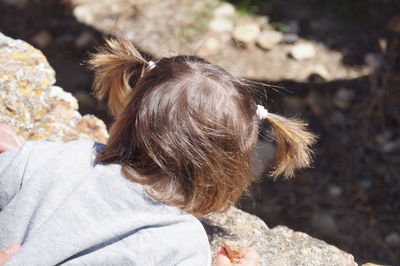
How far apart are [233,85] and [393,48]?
233cm

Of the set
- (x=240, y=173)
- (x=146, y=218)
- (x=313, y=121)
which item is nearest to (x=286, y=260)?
(x=240, y=173)

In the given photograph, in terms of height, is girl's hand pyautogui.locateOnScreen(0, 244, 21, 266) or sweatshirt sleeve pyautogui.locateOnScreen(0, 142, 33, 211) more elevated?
sweatshirt sleeve pyautogui.locateOnScreen(0, 142, 33, 211)

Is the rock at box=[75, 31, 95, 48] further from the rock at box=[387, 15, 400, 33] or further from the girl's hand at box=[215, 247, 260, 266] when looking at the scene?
the girl's hand at box=[215, 247, 260, 266]

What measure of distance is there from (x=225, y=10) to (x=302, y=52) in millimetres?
634

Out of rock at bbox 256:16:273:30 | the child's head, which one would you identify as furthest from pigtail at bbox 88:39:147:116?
rock at bbox 256:16:273:30

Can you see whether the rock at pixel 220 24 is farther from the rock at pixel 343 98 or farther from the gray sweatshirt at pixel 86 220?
the gray sweatshirt at pixel 86 220

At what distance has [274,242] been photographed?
1.76 metres

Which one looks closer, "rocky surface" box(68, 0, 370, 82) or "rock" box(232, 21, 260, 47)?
"rocky surface" box(68, 0, 370, 82)

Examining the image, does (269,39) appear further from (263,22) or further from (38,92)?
(38,92)

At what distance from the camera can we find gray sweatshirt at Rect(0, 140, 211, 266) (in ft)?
4.51

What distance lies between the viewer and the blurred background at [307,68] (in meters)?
2.92

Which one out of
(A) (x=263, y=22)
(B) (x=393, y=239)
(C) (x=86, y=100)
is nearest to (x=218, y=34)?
(A) (x=263, y=22)

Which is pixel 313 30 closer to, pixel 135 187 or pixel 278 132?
pixel 278 132

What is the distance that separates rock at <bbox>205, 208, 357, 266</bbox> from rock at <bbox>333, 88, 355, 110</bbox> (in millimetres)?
1668
